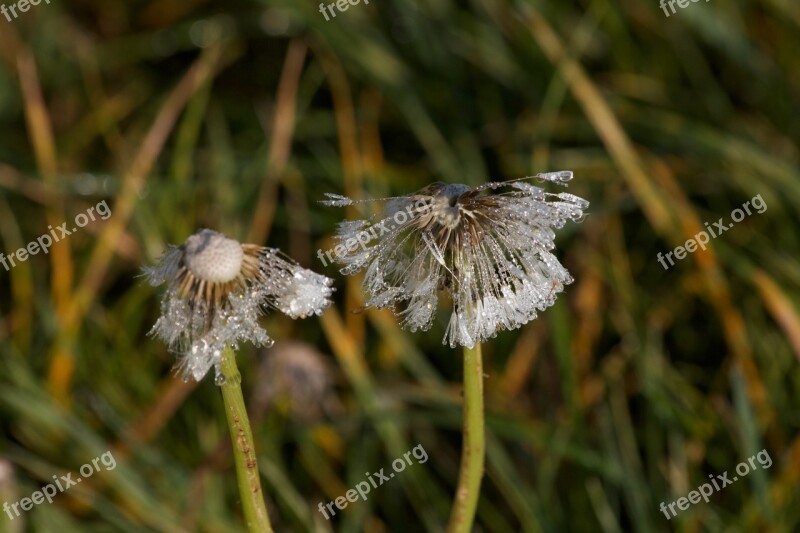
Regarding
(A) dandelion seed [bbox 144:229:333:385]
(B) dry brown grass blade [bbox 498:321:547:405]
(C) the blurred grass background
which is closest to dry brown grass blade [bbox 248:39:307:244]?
(C) the blurred grass background

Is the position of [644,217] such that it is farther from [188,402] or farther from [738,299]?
[188,402]

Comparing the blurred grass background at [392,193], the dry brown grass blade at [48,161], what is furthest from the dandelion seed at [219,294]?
the dry brown grass blade at [48,161]

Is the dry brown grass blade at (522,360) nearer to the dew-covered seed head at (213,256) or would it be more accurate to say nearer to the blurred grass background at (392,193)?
the blurred grass background at (392,193)

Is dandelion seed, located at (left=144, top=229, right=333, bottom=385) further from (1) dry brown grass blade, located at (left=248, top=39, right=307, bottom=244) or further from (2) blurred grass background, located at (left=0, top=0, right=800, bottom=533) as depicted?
(1) dry brown grass blade, located at (left=248, top=39, right=307, bottom=244)

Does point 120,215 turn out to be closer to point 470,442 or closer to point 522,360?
point 522,360

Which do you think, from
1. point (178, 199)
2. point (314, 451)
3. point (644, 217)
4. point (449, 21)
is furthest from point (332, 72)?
point (314, 451)

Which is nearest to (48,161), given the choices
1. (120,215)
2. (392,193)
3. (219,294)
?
(120,215)
